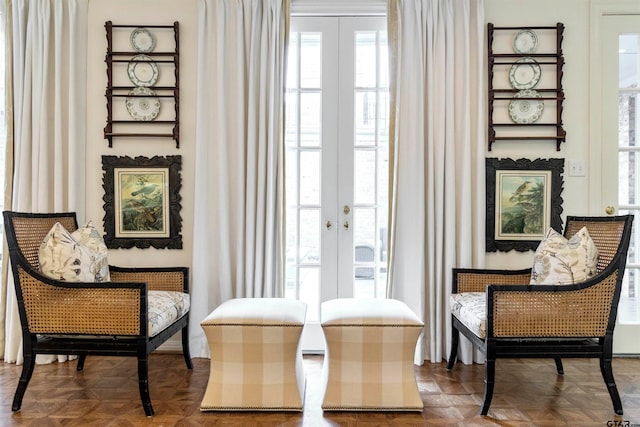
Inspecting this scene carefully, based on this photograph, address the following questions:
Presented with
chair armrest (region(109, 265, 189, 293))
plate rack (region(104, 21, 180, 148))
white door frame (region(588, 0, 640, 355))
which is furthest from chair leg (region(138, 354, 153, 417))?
white door frame (region(588, 0, 640, 355))

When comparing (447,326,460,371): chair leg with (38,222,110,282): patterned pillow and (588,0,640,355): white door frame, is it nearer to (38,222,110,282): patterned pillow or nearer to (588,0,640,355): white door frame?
(588,0,640,355): white door frame

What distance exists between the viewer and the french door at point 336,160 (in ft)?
10.5

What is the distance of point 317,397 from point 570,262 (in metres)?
1.56

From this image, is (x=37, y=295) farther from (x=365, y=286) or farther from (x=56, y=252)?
(x=365, y=286)

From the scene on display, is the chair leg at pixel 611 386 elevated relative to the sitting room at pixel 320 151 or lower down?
lower down

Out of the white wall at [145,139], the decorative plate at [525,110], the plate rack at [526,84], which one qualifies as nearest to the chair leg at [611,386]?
the plate rack at [526,84]

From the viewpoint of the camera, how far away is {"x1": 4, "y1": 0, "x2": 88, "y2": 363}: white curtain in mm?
3021

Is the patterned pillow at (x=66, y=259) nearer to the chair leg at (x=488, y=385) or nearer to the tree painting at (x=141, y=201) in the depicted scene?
the tree painting at (x=141, y=201)

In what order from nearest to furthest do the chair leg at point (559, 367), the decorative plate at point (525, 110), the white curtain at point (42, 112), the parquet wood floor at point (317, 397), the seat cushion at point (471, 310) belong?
the parquet wood floor at point (317, 397) → the seat cushion at point (471, 310) → the chair leg at point (559, 367) → the white curtain at point (42, 112) → the decorative plate at point (525, 110)

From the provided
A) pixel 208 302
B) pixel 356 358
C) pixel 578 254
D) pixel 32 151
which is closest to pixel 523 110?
pixel 578 254

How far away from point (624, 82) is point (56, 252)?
391 cm

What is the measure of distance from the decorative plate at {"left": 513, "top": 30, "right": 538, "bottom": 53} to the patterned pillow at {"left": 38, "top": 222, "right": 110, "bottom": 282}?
123 inches

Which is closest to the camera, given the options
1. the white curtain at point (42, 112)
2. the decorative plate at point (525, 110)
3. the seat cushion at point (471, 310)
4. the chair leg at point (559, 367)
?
the seat cushion at point (471, 310)

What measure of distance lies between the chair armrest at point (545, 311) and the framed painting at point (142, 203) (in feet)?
7.20
